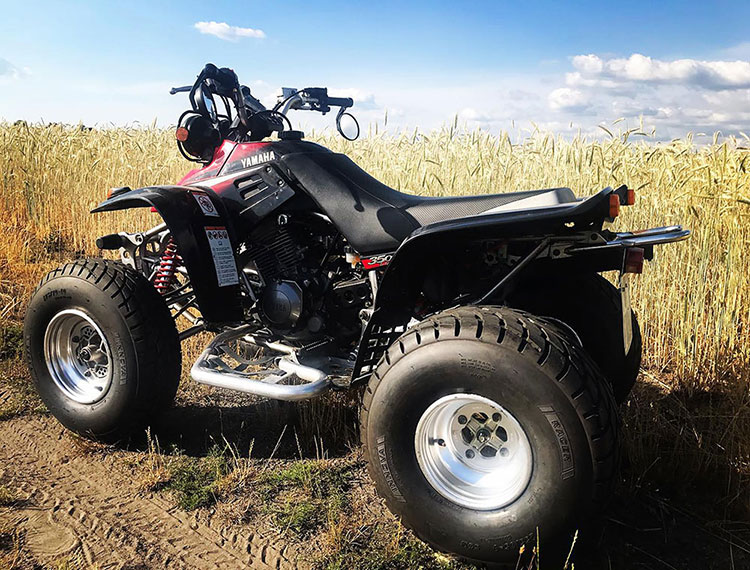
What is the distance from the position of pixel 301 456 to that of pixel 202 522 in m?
0.61

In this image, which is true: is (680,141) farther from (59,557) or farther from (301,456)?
(59,557)

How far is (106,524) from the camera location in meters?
2.50

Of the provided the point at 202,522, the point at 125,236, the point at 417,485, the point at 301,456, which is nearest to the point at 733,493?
the point at 417,485

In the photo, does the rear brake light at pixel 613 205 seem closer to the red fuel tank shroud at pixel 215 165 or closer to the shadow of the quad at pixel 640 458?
the shadow of the quad at pixel 640 458

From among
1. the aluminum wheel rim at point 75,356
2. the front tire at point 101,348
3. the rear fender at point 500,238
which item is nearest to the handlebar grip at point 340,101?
the rear fender at point 500,238

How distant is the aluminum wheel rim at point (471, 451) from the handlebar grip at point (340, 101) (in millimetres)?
1992

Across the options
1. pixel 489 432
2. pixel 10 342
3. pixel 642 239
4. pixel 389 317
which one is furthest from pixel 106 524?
pixel 10 342

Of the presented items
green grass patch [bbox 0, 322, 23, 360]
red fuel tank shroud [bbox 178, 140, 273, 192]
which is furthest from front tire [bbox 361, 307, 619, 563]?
green grass patch [bbox 0, 322, 23, 360]

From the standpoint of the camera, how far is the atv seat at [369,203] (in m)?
Answer: 2.65

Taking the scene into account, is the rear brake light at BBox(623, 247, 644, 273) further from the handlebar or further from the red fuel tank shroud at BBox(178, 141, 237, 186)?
the red fuel tank shroud at BBox(178, 141, 237, 186)

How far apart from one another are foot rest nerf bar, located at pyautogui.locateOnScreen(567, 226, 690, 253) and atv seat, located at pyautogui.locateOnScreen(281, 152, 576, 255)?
317 millimetres

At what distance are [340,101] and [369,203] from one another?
0.98 metres

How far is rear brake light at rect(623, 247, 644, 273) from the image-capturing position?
2.26 meters

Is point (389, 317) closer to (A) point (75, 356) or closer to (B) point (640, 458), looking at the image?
(B) point (640, 458)
